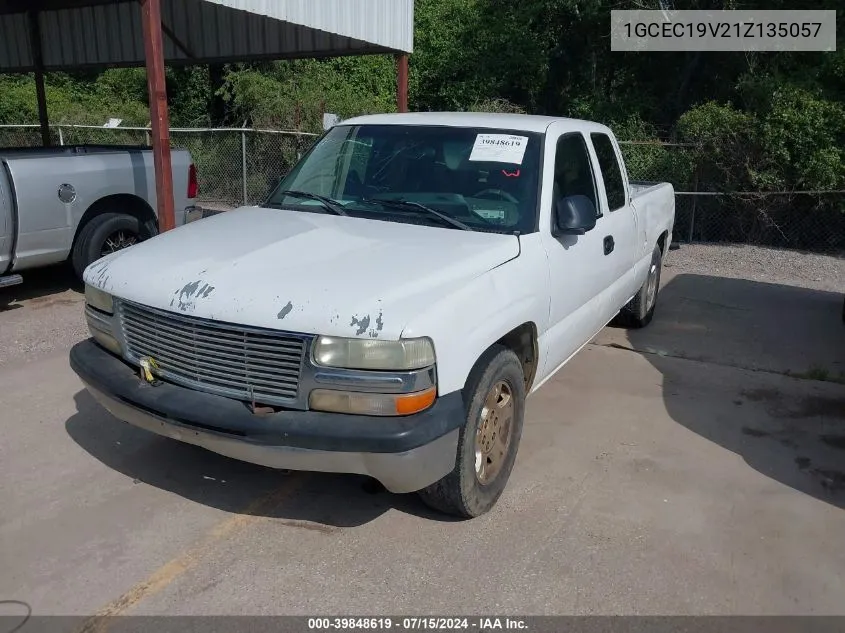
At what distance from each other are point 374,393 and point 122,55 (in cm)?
1309

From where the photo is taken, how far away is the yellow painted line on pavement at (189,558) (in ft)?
10.1

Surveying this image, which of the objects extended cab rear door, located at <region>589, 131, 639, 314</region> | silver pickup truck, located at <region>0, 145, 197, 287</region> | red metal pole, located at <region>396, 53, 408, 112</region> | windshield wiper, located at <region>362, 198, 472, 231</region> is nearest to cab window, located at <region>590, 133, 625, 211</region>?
extended cab rear door, located at <region>589, 131, 639, 314</region>

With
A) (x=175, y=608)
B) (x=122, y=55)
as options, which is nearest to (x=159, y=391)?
(x=175, y=608)

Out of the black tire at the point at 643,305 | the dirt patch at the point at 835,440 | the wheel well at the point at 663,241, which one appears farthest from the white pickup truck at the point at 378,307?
the wheel well at the point at 663,241

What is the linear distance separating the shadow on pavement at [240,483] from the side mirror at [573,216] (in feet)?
5.49

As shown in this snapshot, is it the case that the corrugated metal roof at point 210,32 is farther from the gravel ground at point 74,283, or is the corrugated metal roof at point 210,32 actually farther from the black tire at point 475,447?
the black tire at point 475,447

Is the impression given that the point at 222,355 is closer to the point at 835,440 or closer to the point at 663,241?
the point at 835,440

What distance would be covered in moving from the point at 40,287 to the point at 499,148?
238 inches

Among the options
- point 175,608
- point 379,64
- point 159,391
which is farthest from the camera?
point 379,64

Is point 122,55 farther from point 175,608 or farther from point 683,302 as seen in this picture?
point 175,608

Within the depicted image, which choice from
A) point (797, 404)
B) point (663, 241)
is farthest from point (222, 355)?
point (663, 241)

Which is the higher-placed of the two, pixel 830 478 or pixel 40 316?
pixel 40 316

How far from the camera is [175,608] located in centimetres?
311

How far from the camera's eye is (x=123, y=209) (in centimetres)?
815
